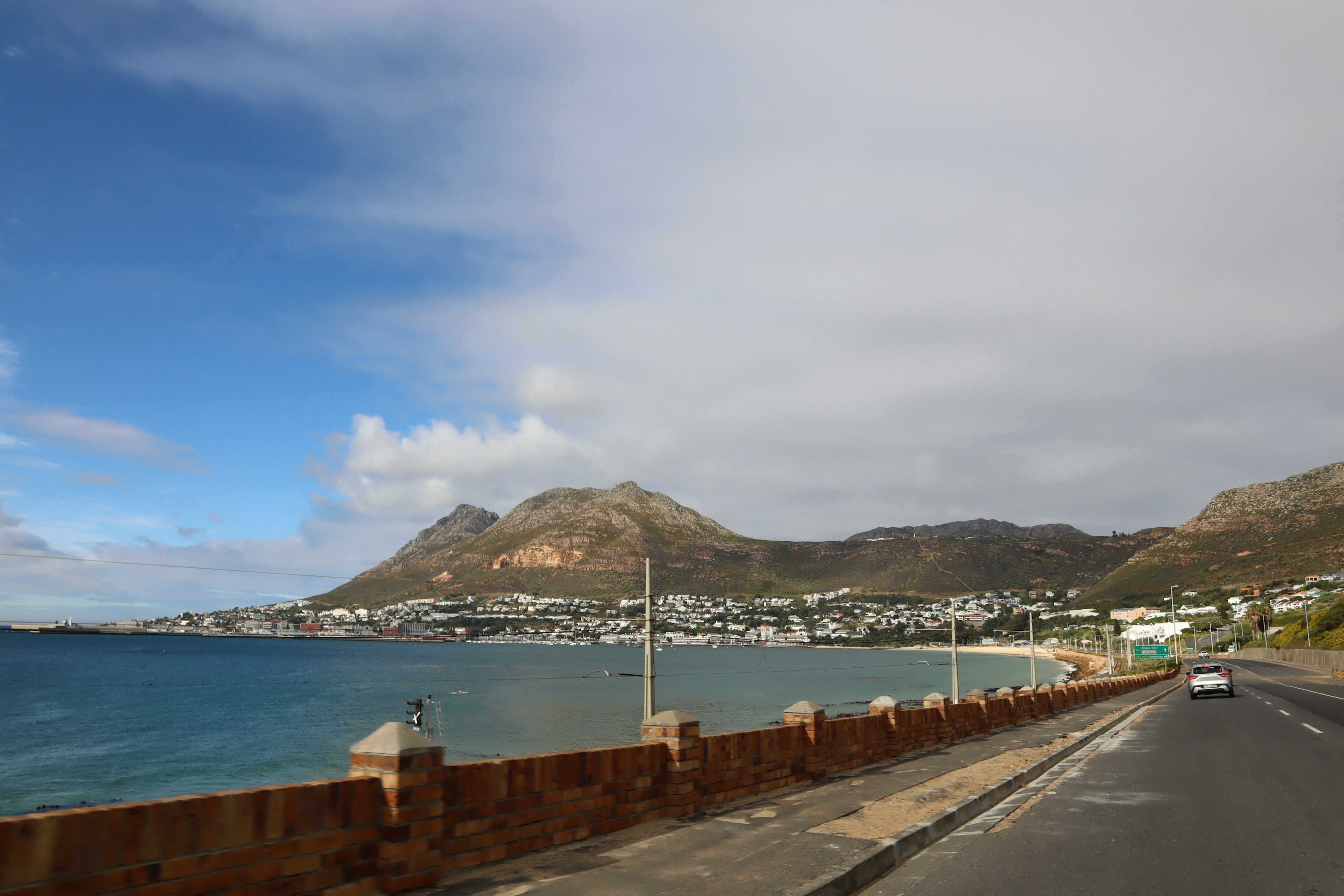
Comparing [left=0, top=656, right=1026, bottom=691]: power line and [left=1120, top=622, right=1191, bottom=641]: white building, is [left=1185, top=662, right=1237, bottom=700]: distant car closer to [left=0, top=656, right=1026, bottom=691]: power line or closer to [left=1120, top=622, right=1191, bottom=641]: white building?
[left=0, top=656, right=1026, bottom=691]: power line

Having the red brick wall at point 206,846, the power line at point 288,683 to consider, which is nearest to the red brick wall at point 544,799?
the red brick wall at point 206,846

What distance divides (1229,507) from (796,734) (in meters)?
157

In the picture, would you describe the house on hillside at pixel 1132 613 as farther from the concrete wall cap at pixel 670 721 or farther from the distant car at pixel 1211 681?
the concrete wall cap at pixel 670 721

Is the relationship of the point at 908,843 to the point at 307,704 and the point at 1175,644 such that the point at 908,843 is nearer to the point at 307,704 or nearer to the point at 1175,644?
the point at 307,704

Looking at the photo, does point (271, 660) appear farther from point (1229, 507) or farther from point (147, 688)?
point (1229, 507)

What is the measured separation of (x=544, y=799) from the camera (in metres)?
7.33

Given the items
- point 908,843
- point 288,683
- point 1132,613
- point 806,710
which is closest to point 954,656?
point 806,710

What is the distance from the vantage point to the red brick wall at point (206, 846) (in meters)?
4.39

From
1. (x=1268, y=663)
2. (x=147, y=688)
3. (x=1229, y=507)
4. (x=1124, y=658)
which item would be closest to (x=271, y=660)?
(x=147, y=688)

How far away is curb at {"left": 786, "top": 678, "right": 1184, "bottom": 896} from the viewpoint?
6.63 meters

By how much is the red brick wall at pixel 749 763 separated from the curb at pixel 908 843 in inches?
78.2

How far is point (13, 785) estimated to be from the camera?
1634 inches

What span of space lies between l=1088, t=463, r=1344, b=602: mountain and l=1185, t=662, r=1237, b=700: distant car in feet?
293

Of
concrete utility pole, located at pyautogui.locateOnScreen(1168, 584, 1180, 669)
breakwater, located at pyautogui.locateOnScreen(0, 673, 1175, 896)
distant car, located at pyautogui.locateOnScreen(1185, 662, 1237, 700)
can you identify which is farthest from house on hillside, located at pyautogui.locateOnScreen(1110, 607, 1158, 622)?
breakwater, located at pyautogui.locateOnScreen(0, 673, 1175, 896)
